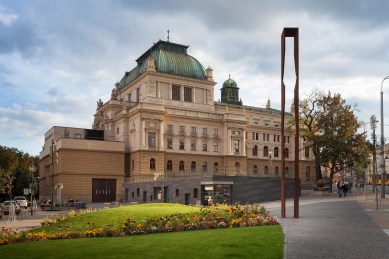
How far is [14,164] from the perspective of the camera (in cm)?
10900

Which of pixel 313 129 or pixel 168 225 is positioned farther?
pixel 313 129

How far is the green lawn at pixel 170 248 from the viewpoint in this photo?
13.6 metres

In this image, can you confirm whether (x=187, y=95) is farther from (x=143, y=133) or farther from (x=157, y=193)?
(x=157, y=193)

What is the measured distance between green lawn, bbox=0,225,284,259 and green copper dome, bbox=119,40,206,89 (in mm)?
69709

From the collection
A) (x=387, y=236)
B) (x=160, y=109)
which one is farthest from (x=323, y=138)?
(x=387, y=236)

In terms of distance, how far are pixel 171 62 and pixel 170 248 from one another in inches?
2914

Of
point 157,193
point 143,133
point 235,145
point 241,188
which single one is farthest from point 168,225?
point 235,145

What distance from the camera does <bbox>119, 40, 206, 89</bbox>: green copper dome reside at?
8588 cm

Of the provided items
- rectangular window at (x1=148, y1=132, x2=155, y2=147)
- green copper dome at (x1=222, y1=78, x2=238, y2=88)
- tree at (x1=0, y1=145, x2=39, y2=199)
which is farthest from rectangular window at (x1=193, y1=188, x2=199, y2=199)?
tree at (x1=0, y1=145, x2=39, y2=199)

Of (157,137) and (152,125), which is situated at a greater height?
(152,125)

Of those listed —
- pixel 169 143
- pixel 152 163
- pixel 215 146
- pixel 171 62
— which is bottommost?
pixel 152 163

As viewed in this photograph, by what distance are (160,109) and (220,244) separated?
65850mm

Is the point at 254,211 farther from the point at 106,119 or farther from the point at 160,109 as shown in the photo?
the point at 106,119

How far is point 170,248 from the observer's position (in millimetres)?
14609
